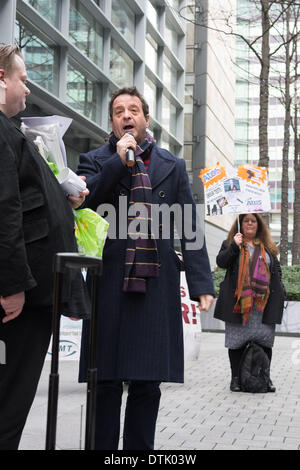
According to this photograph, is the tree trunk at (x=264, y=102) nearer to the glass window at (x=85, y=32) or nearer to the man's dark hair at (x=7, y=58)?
the glass window at (x=85, y=32)

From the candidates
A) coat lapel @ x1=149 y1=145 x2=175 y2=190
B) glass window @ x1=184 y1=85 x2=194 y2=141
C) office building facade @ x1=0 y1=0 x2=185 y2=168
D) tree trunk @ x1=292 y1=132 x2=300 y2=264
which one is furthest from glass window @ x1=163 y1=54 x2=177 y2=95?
coat lapel @ x1=149 y1=145 x2=175 y2=190

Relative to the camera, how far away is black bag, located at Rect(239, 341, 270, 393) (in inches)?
289

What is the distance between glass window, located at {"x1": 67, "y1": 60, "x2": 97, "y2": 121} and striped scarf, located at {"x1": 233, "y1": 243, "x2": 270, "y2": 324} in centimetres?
1285

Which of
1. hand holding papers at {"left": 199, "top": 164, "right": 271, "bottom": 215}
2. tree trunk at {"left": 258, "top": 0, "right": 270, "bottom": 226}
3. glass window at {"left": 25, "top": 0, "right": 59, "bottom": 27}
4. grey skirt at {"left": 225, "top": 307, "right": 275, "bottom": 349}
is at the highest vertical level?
glass window at {"left": 25, "top": 0, "right": 59, "bottom": 27}

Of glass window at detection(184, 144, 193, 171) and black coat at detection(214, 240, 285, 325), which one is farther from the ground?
glass window at detection(184, 144, 193, 171)

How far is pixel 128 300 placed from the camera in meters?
3.38

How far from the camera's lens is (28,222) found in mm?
2666

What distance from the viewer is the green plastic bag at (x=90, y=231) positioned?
315 cm

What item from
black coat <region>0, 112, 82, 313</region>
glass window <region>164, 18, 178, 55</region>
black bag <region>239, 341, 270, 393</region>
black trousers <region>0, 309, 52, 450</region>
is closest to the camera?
black coat <region>0, 112, 82, 313</region>

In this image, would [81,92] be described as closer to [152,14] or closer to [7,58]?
[152,14]

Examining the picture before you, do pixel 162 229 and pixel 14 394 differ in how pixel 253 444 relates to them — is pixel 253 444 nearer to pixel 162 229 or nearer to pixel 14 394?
pixel 162 229

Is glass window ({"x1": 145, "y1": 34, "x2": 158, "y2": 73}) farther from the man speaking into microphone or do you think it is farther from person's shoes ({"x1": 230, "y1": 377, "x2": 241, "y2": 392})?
the man speaking into microphone

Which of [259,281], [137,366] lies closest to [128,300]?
[137,366]

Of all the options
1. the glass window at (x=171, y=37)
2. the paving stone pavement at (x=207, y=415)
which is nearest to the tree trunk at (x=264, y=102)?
the paving stone pavement at (x=207, y=415)
